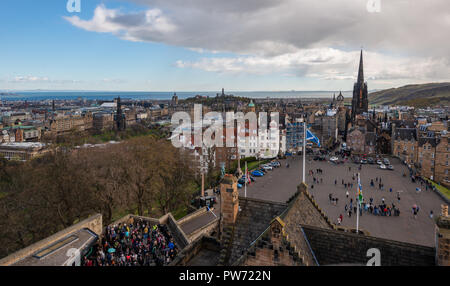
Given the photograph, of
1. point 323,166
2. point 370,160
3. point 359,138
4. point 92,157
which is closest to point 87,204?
point 92,157

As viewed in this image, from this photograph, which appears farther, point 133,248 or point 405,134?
point 405,134

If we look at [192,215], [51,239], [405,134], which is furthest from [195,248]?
[405,134]

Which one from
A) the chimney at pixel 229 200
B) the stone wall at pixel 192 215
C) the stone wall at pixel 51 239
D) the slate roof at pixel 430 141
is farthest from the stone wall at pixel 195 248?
the slate roof at pixel 430 141

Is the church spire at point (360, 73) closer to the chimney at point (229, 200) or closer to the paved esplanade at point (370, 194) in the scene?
the paved esplanade at point (370, 194)

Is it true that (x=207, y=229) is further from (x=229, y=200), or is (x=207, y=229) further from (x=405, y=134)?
(x=405, y=134)
